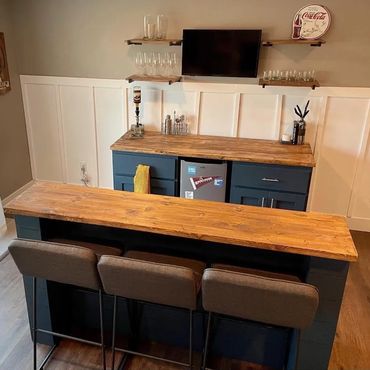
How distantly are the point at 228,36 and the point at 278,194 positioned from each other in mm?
1517

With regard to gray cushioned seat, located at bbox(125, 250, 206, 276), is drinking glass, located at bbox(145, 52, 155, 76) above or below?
above

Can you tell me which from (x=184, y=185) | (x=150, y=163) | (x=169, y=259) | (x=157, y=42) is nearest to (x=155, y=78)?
(x=157, y=42)

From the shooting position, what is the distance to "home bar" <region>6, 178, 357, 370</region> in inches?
68.2

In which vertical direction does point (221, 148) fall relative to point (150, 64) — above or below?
below

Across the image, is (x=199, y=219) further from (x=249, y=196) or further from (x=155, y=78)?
(x=155, y=78)

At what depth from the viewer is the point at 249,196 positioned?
339 centimetres

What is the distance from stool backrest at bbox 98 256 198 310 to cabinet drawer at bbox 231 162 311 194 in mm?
1776

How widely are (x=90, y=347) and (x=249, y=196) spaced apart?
71.5 inches

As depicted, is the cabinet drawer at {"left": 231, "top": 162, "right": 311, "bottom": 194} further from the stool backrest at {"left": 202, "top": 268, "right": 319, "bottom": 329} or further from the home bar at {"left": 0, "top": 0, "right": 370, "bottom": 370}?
the stool backrest at {"left": 202, "top": 268, "right": 319, "bottom": 329}

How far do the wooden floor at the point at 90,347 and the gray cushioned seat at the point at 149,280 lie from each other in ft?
2.51

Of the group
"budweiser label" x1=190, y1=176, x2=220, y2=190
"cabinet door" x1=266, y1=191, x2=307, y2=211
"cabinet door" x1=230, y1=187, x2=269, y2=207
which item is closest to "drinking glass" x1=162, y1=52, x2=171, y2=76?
"budweiser label" x1=190, y1=176, x2=220, y2=190

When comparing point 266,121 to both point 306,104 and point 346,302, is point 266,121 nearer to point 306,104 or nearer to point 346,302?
point 306,104

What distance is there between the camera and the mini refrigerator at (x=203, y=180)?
11.0 ft

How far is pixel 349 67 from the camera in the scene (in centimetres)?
340
